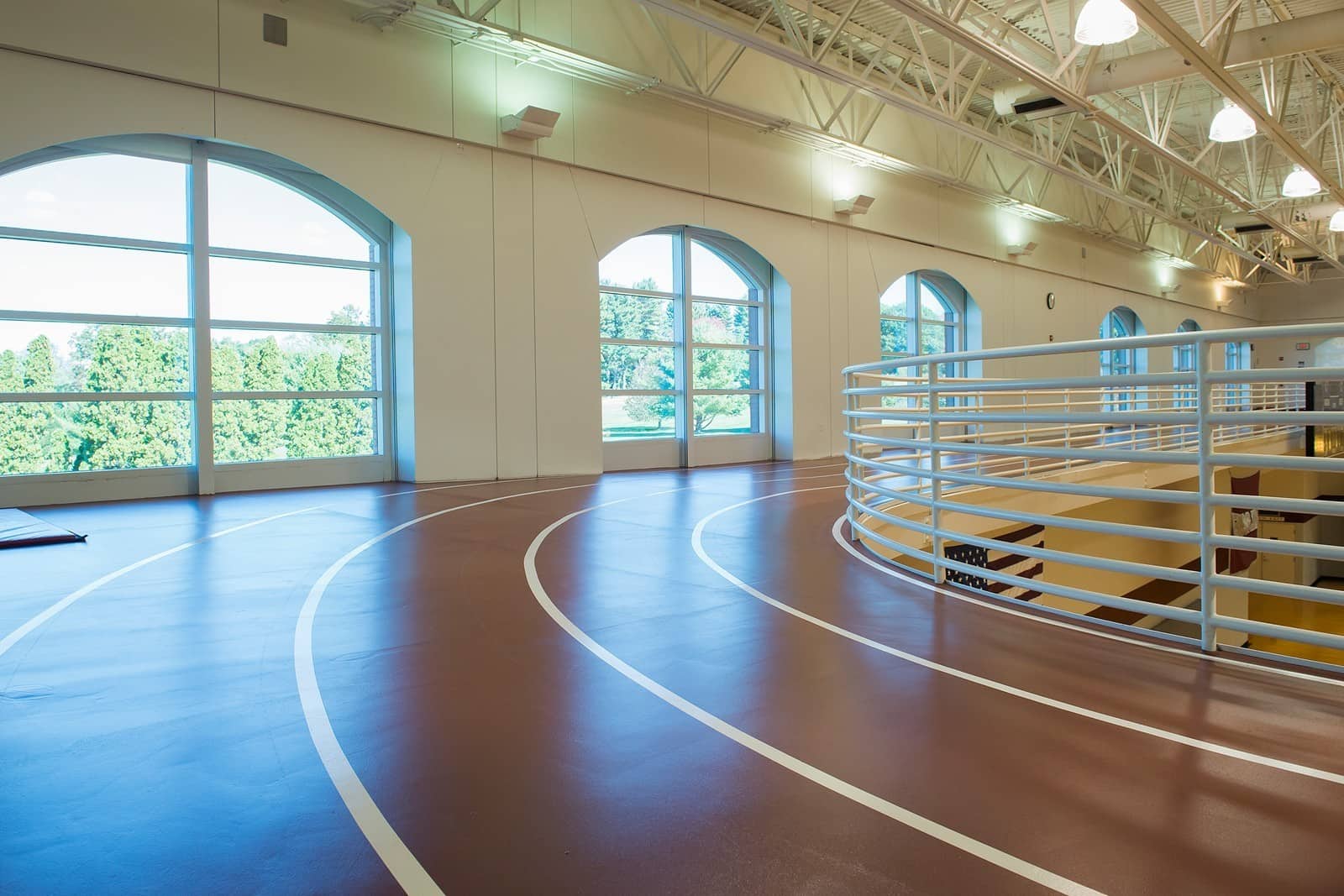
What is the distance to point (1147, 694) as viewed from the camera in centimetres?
333

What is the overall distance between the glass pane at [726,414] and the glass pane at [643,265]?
2.24 meters

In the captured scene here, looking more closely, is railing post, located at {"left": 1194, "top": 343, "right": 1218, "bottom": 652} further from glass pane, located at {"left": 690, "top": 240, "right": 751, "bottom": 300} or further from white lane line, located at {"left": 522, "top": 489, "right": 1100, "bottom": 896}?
glass pane, located at {"left": 690, "top": 240, "right": 751, "bottom": 300}

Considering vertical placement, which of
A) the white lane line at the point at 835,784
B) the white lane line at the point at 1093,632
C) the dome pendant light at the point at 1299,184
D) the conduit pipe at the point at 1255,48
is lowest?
the white lane line at the point at 835,784

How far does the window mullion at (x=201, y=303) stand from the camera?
33.5ft

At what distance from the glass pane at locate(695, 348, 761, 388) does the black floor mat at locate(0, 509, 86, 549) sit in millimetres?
10205

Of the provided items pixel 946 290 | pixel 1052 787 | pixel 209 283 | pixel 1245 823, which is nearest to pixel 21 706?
pixel 1052 787

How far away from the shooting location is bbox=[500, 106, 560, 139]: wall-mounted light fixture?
11.9 m

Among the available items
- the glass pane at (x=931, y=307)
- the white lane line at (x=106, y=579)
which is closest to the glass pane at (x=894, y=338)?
the glass pane at (x=931, y=307)

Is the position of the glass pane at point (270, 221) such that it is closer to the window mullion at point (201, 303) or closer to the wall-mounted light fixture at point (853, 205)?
the window mullion at point (201, 303)

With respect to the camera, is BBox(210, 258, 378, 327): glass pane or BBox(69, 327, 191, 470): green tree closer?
BBox(69, 327, 191, 470): green tree

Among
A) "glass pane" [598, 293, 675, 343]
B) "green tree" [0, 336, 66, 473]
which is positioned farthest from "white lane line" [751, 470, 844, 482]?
"green tree" [0, 336, 66, 473]

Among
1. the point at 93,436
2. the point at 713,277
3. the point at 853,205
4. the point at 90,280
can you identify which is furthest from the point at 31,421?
the point at 853,205

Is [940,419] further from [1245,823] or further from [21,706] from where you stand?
[21,706]

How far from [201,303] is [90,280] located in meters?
1.14
